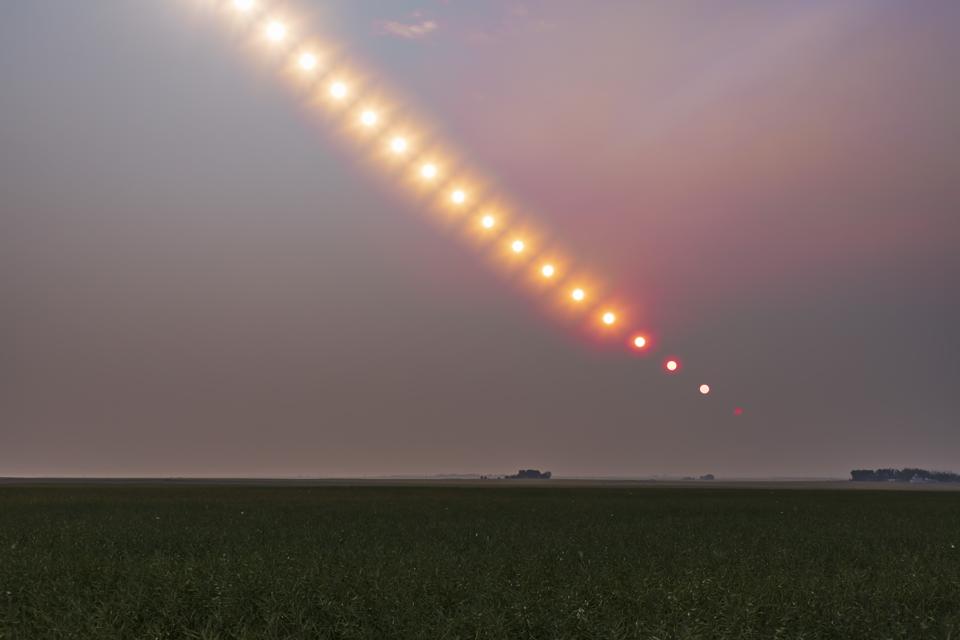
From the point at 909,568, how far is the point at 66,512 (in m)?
44.4

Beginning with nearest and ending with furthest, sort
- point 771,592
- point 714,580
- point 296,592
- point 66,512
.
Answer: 1. point 296,592
2. point 771,592
3. point 714,580
4. point 66,512

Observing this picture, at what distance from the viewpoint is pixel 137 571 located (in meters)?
19.0

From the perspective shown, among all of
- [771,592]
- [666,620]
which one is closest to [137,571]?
[666,620]

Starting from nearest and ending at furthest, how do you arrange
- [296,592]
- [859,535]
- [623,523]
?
1. [296,592]
2. [859,535]
3. [623,523]

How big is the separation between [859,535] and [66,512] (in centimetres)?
4199

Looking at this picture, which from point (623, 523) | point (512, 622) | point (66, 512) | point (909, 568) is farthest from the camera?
point (66, 512)

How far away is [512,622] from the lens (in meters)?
14.3

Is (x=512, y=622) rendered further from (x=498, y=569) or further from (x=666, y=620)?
(x=498, y=569)

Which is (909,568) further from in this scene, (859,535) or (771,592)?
(859,535)

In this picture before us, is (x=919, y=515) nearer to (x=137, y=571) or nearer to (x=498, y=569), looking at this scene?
(x=498, y=569)

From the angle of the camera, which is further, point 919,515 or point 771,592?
point 919,515

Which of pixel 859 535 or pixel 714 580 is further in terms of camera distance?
pixel 859 535


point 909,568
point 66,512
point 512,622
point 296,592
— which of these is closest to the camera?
point 512,622

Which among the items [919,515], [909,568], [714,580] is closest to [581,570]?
[714,580]
